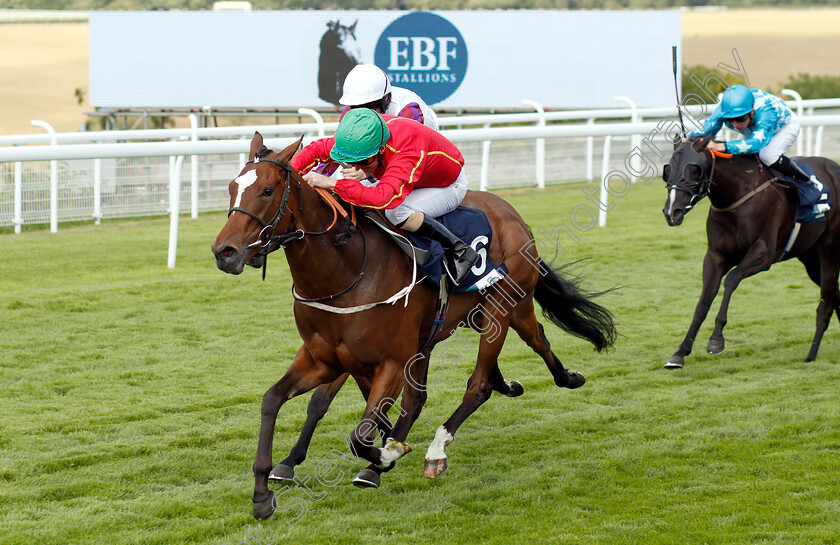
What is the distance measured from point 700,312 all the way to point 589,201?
4.95 m

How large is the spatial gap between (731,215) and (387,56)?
60.9ft

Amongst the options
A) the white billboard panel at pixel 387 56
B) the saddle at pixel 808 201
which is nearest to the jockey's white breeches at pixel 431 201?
the saddle at pixel 808 201

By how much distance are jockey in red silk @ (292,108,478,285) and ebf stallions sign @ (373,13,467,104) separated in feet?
63.5

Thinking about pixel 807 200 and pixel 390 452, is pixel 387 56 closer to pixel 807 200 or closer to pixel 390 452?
pixel 807 200

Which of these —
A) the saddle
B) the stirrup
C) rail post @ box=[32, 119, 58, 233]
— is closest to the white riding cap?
the stirrup

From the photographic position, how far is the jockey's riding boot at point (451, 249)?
3.71 metres

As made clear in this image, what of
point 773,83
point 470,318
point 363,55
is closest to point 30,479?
point 470,318

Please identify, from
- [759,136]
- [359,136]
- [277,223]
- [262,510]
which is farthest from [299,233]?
[759,136]

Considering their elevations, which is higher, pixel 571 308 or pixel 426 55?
pixel 426 55

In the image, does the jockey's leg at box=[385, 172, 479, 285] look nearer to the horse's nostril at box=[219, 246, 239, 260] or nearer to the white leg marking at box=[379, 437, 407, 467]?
the white leg marking at box=[379, 437, 407, 467]

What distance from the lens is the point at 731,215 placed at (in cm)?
573

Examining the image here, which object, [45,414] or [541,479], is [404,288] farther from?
[45,414]

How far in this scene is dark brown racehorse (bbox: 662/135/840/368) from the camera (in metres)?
5.50

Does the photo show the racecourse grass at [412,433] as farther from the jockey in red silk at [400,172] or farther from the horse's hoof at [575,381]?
the jockey in red silk at [400,172]
